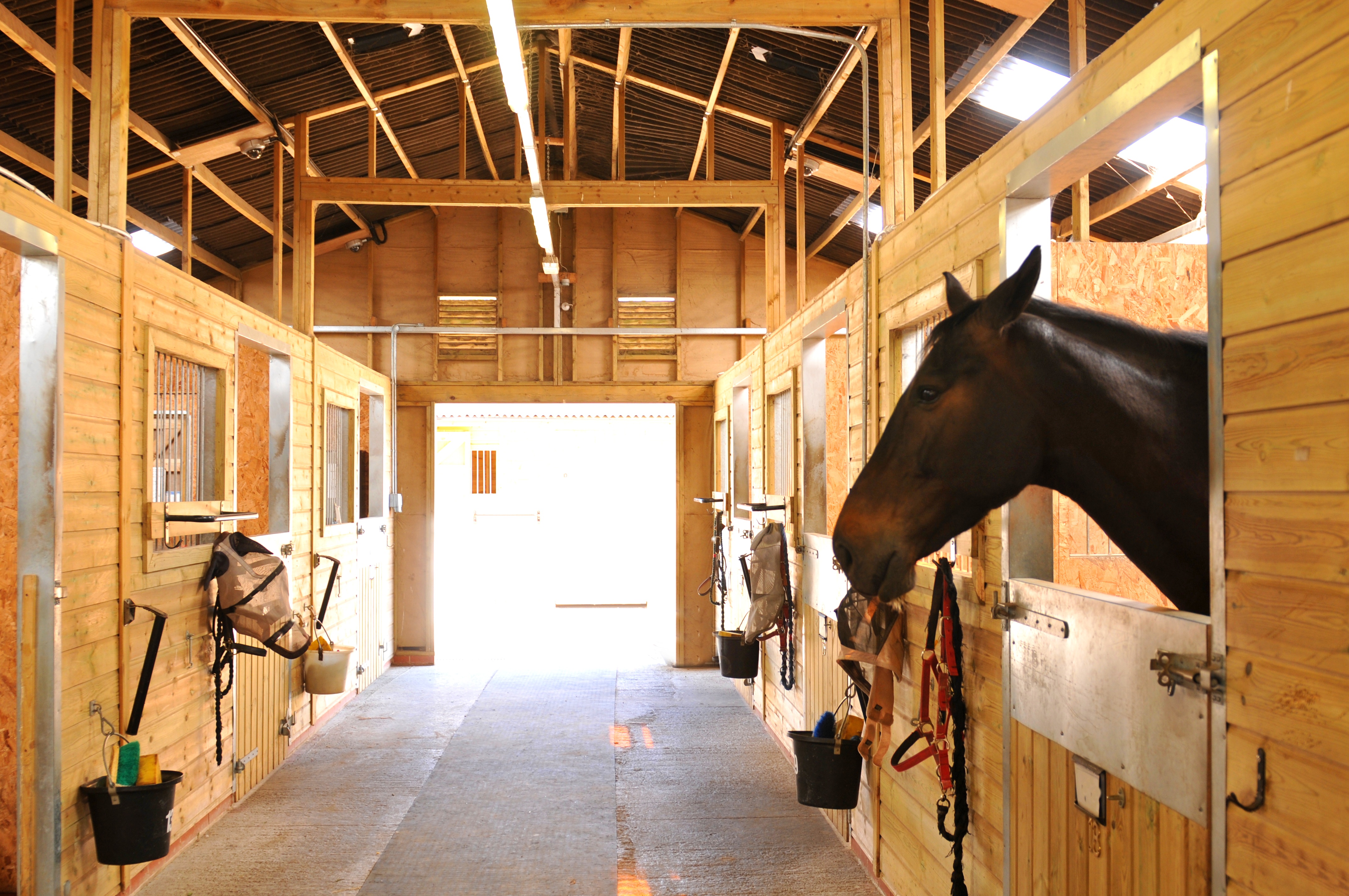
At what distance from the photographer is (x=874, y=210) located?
707 cm

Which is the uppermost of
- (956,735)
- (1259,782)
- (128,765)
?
(1259,782)

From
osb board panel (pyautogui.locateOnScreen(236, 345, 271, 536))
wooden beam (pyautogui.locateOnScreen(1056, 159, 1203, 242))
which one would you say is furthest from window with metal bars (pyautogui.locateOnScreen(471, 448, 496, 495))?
wooden beam (pyautogui.locateOnScreen(1056, 159, 1203, 242))

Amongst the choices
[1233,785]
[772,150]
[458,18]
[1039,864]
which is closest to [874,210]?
[772,150]

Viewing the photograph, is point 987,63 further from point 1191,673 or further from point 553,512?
point 553,512

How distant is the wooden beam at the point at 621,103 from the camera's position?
5977 mm

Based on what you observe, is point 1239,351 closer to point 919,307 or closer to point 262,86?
point 919,307

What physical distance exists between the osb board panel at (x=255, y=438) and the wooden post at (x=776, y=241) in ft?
9.78

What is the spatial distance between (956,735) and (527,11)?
3057mm

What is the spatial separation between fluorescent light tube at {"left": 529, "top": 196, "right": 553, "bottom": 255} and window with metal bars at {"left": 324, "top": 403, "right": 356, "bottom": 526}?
5.85ft

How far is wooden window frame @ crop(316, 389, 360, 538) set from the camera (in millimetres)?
5605

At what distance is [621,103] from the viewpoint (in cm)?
678

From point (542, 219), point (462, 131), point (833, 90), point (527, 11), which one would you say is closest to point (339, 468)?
point (542, 219)

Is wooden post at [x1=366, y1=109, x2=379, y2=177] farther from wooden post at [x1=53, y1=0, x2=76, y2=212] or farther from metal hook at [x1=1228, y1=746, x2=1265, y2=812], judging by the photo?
metal hook at [x1=1228, y1=746, x2=1265, y2=812]

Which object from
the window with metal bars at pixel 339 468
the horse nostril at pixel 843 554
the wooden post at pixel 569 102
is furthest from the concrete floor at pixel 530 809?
the wooden post at pixel 569 102
